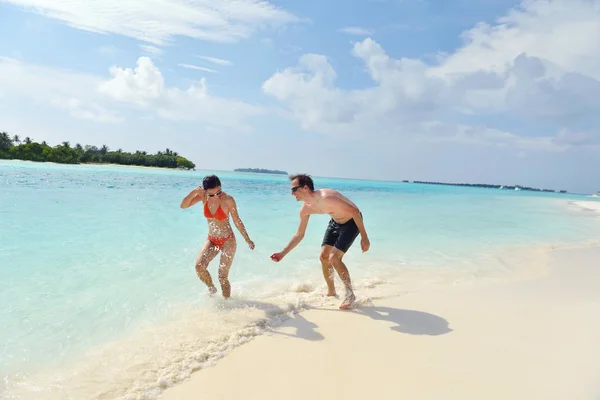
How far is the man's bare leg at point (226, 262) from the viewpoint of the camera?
5055 mm

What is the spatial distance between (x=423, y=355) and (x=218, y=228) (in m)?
2.93

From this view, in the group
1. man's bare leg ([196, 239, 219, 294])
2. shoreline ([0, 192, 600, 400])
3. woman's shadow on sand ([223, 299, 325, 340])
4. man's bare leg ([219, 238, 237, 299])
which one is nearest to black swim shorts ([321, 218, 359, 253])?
shoreline ([0, 192, 600, 400])

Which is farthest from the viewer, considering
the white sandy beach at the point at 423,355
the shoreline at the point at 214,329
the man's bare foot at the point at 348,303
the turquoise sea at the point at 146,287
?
the man's bare foot at the point at 348,303

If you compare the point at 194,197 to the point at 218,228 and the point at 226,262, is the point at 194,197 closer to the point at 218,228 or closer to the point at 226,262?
the point at 218,228

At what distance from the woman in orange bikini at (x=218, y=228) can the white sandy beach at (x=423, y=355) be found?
121cm

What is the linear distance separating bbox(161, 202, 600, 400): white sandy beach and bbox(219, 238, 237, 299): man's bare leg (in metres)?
1.14

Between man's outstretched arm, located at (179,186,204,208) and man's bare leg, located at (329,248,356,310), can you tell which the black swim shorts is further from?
man's outstretched arm, located at (179,186,204,208)

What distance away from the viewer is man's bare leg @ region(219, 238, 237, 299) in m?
5.05

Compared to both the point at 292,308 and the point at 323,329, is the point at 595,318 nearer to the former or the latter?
the point at 323,329

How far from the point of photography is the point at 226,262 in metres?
5.05

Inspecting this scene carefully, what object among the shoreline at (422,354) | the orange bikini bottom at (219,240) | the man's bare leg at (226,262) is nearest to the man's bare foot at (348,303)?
the shoreline at (422,354)

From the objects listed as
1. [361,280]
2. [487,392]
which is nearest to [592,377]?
[487,392]

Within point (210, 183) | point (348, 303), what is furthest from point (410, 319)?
point (210, 183)

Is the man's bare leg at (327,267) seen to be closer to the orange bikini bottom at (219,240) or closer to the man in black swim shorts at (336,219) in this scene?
the man in black swim shorts at (336,219)
